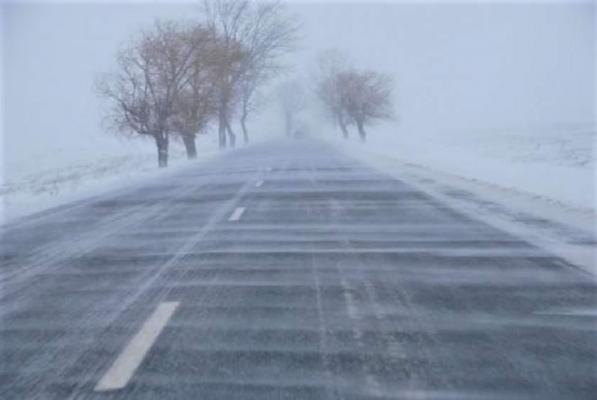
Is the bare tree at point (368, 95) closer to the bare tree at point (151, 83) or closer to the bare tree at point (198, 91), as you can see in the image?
the bare tree at point (198, 91)

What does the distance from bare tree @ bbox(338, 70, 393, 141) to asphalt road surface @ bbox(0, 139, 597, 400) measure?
46.9 metres

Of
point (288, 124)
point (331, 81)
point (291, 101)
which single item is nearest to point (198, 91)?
point (331, 81)

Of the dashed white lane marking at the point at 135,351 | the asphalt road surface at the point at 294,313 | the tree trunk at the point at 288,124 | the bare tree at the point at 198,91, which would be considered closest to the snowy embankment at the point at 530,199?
the asphalt road surface at the point at 294,313

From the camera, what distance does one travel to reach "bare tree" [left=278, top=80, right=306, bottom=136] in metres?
116

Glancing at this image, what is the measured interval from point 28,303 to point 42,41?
157841mm

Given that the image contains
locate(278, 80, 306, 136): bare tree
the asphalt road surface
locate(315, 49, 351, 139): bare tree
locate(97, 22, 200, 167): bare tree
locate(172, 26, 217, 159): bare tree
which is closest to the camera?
the asphalt road surface

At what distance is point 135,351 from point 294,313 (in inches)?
53.5

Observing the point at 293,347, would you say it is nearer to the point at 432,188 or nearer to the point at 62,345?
the point at 62,345

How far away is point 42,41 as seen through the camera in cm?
14812

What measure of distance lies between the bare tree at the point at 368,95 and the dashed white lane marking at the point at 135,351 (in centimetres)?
5183

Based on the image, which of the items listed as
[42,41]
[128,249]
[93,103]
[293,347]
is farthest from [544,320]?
[42,41]

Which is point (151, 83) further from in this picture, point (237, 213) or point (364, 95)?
point (364, 95)

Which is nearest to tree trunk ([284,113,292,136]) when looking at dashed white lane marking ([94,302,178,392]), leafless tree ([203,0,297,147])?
leafless tree ([203,0,297,147])

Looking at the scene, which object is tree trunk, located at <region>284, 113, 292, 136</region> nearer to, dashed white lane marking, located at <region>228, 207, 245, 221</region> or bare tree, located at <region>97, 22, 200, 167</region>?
bare tree, located at <region>97, 22, 200, 167</region>
